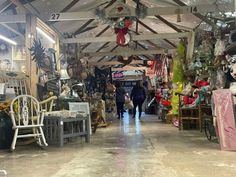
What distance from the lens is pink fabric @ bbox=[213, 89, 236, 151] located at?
4.71 meters

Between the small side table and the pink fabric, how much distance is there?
230 centimetres

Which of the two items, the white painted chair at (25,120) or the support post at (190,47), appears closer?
the white painted chair at (25,120)

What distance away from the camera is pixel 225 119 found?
4.80 metres

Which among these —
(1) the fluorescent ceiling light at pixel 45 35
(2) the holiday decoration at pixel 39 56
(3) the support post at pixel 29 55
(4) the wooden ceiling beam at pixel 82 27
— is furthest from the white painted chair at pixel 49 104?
(4) the wooden ceiling beam at pixel 82 27

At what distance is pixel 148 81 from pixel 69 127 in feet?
42.0

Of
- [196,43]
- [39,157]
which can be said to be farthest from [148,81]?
[39,157]

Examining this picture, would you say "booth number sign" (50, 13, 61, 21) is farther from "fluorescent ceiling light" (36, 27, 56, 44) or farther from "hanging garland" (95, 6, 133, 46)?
"hanging garland" (95, 6, 133, 46)

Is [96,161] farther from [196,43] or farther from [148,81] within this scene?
[148,81]

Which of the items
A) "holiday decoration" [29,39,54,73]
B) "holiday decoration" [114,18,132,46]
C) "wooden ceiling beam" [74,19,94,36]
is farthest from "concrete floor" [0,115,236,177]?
"wooden ceiling beam" [74,19,94,36]

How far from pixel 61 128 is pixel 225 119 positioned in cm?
254

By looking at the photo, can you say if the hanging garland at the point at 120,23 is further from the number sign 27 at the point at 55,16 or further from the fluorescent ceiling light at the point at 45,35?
the fluorescent ceiling light at the point at 45,35

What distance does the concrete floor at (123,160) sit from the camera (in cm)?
334

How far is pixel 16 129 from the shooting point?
4812mm

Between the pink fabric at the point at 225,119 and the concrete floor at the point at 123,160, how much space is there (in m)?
0.23
